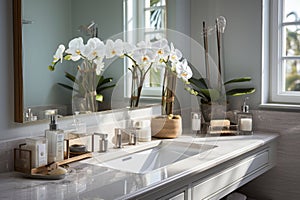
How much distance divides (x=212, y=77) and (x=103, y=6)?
3.09 ft

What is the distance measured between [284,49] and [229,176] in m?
1.00

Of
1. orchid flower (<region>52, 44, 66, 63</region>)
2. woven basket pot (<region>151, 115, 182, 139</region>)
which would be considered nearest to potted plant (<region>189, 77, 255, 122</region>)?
woven basket pot (<region>151, 115, 182, 139</region>)

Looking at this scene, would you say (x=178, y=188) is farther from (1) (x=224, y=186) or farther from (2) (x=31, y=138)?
(2) (x=31, y=138)

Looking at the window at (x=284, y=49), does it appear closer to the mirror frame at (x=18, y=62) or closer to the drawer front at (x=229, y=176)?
the drawer front at (x=229, y=176)

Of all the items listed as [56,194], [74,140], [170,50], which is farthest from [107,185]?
[170,50]

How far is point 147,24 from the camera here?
2322 mm

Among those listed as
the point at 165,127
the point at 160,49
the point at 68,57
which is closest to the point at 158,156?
the point at 165,127

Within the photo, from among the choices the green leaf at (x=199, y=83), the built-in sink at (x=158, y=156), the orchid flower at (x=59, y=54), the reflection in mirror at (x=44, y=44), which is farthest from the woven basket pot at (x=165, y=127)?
the orchid flower at (x=59, y=54)

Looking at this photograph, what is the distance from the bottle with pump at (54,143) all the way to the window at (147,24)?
0.58 metres

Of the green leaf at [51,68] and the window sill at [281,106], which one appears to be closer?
the green leaf at [51,68]

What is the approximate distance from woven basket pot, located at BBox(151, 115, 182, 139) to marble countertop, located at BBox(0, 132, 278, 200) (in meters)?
0.39

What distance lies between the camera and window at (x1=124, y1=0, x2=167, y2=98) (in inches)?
85.0

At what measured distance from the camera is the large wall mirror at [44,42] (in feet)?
5.29

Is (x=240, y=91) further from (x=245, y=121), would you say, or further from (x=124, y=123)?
(x=124, y=123)
